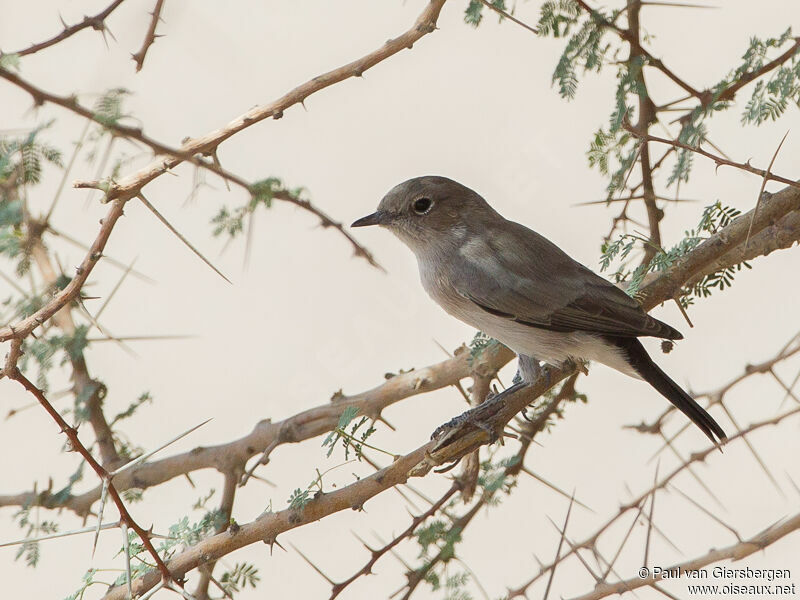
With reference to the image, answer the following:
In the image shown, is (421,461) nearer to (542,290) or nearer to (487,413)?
(487,413)

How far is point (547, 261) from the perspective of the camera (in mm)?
3072

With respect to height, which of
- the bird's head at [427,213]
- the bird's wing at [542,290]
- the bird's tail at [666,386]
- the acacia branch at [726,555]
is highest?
the bird's head at [427,213]

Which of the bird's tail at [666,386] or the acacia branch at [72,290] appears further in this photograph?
the bird's tail at [666,386]

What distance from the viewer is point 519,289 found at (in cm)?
295

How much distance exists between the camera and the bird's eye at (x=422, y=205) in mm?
3180

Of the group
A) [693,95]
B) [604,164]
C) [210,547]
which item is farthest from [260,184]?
[693,95]

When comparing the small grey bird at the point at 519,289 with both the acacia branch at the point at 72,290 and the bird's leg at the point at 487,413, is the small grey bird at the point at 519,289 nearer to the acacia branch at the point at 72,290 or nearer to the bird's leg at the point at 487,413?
the bird's leg at the point at 487,413

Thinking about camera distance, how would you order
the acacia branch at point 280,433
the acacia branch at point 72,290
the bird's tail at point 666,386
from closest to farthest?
the acacia branch at point 72,290 → the bird's tail at point 666,386 → the acacia branch at point 280,433

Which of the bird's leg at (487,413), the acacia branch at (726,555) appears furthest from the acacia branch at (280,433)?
the acacia branch at (726,555)

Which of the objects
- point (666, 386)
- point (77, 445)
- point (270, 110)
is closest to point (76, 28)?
point (270, 110)

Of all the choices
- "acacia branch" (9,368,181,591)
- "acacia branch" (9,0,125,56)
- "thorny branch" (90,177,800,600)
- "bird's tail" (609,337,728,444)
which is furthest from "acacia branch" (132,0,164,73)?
"bird's tail" (609,337,728,444)

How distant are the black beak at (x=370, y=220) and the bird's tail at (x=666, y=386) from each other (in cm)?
94

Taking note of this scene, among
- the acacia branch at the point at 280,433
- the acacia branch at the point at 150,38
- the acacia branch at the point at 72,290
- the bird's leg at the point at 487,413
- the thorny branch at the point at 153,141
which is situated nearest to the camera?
the thorny branch at the point at 153,141

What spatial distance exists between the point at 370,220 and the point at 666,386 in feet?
3.89
